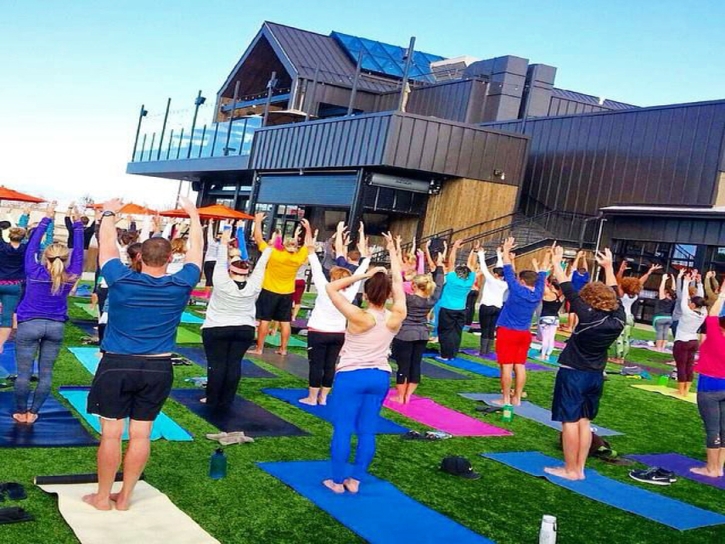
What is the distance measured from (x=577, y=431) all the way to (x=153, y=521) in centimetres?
385

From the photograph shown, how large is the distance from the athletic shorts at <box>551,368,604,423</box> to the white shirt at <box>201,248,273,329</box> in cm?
311

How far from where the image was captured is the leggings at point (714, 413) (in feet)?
24.8

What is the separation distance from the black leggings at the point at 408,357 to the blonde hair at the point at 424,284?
2.14 feet

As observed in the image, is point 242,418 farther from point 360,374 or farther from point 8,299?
point 8,299

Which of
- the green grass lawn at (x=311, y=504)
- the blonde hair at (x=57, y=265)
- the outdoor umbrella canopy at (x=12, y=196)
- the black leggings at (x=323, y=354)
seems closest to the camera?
the green grass lawn at (x=311, y=504)

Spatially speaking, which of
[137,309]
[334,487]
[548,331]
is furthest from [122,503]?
[548,331]

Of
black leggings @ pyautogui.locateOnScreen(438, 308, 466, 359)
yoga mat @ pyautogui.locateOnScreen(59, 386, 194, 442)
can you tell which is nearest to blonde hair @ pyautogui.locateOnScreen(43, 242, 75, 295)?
yoga mat @ pyautogui.locateOnScreen(59, 386, 194, 442)

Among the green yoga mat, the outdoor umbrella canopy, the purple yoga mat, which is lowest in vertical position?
the green yoga mat

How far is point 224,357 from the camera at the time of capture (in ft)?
26.8

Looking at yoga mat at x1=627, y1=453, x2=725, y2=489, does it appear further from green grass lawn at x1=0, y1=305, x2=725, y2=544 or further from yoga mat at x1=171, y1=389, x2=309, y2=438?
yoga mat at x1=171, y1=389, x2=309, y2=438

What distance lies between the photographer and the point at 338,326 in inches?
345

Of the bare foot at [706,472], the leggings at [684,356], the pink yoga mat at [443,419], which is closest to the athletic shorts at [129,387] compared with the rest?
the pink yoga mat at [443,419]

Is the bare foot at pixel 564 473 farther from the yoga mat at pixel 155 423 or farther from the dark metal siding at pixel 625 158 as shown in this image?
the dark metal siding at pixel 625 158

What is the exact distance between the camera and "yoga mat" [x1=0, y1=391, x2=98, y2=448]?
6410 mm
